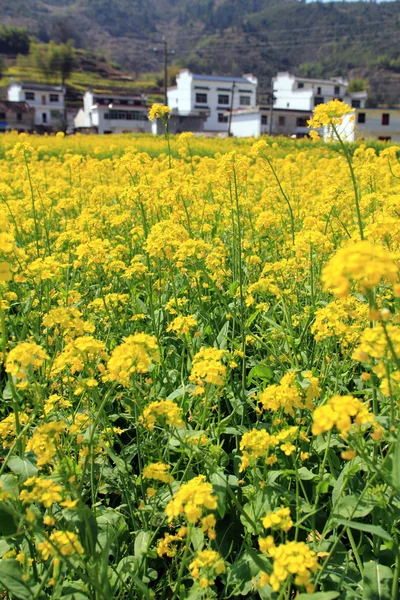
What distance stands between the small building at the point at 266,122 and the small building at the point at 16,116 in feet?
73.5

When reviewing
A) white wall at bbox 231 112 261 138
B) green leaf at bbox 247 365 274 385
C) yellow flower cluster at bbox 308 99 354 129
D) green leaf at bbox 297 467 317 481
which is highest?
white wall at bbox 231 112 261 138

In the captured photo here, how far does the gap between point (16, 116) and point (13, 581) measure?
66414 mm

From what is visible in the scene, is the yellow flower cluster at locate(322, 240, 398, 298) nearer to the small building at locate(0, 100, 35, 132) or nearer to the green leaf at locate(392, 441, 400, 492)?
the green leaf at locate(392, 441, 400, 492)

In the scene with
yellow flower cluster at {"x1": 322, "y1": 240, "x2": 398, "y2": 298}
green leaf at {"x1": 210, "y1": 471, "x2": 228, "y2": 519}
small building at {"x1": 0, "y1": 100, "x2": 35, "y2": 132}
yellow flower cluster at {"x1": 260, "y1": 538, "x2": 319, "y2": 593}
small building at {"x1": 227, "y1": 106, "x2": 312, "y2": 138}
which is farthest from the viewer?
small building at {"x1": 0, "y1": 100, "x2": 35, "y2": 132}

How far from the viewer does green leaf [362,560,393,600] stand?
1503 mm

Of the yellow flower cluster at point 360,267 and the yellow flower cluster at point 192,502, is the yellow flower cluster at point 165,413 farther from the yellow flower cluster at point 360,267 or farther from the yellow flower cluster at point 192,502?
the yellow flower cluster at point 360,267

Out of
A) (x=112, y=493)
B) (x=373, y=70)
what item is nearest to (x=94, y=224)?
(x=112, y=493)

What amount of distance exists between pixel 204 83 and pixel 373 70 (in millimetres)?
71126

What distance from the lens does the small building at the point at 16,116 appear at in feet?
196

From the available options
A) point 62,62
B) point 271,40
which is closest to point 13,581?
point 62,62

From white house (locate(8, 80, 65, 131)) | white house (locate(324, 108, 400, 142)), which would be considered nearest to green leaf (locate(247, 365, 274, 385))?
white house (locate(324, 108, 400, 142))

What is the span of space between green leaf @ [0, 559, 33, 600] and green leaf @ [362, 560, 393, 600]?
0.87 meters

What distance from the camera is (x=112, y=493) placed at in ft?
7.11

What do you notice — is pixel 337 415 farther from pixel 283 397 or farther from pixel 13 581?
pixel 13 581
